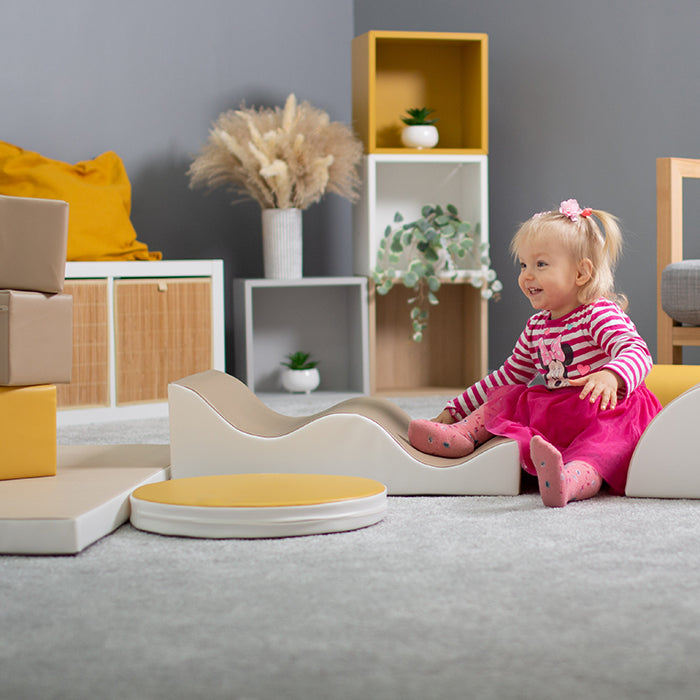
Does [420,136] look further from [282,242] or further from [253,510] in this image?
[253,510]

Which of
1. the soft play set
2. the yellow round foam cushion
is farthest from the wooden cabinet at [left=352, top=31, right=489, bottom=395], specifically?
the yellow round foam cushion

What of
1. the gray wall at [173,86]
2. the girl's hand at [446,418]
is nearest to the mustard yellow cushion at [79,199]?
the gray wall at [173,86]

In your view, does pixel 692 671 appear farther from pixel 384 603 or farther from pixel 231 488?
pixel 231 488

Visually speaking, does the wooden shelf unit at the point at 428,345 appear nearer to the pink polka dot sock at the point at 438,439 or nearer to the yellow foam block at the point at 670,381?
the yellow foam block at the point at 670,381

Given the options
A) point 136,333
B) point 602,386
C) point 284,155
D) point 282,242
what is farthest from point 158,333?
point 602,386

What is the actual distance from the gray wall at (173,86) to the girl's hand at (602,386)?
6.51 ft

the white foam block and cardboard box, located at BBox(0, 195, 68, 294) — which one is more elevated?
cardboard box, located at BBox(0, 195, 68, 294)

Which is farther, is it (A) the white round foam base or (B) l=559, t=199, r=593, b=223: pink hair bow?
(B) l=559, t=199, r=593, b=223: pink hair bow

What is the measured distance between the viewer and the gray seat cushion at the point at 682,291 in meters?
2.07

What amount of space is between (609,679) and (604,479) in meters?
0.73

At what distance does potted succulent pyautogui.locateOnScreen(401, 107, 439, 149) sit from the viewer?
9.89 feet

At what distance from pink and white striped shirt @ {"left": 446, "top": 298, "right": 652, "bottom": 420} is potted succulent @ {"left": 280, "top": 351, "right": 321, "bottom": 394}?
56.4 inches

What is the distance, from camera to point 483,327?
305 cm

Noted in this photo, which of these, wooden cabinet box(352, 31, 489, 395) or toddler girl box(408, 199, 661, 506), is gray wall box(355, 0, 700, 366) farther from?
toddler girl box(408, 199, 661, 506)
